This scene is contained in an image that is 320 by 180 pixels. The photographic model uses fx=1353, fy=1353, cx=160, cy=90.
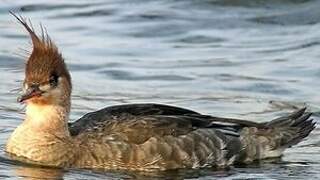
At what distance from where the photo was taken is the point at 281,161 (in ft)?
40.5

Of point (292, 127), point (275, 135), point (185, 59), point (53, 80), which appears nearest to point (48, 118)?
point (53, 80)

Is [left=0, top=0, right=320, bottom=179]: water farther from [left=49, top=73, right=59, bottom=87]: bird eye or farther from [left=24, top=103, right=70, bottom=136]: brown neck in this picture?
[left=49, top=73, right=59, bottom=87]: bird eye

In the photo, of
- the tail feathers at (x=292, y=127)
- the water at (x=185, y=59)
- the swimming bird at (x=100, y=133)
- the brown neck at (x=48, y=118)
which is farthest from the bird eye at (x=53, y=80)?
the tail feathers at (x=292, y=127)

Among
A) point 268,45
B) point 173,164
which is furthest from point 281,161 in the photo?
point 268,45

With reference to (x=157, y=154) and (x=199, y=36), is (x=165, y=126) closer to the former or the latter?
(x=157, y=154)

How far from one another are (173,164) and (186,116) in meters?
0.46

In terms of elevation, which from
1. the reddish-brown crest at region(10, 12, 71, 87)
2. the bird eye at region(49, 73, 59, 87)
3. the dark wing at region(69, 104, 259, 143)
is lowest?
the dark wing at region(69, 104, 259, 143)

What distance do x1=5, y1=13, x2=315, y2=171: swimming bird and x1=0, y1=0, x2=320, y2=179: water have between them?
14 centimetres

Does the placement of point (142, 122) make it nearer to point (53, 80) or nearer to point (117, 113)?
point (117, 113)

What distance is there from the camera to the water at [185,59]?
12938 millimetres

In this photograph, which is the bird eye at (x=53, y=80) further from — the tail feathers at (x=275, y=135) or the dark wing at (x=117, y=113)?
the tail feathers at (x=275, y=135)

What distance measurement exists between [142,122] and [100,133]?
1.25ft

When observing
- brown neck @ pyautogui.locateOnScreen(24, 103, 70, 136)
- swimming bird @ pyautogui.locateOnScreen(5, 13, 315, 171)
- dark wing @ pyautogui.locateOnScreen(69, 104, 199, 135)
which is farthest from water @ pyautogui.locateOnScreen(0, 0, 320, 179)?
dark wing @ pyautogui.locateOnScreen(69, 104, 199, 135)

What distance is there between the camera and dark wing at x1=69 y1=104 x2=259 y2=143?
464 inches
